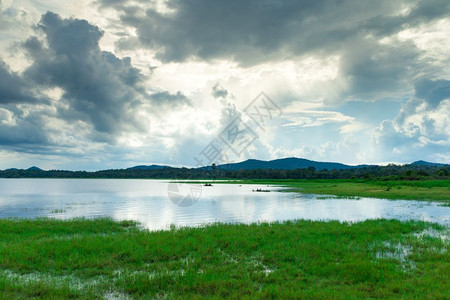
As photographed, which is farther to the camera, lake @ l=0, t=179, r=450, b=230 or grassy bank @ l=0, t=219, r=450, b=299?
lake @ l=0, t=179, r=450, b=230

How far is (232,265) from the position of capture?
13.9 metres

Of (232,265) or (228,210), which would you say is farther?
(228,210)

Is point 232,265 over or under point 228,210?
over

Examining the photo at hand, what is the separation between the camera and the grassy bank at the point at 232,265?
10.7 metres

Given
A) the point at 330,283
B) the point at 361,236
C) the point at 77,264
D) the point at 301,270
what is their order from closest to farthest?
the point at 330,283 < the point at 301,270 < the point at 77,264 < the point at 361,236

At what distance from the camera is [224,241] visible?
61.1 ft

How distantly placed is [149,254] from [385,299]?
420 inches

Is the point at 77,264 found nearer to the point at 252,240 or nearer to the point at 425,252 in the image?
the point at 252,240

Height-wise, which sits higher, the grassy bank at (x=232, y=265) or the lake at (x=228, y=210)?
the grassy bank at (x=232, y=265)

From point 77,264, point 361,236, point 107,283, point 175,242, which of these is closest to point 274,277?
point 107,283

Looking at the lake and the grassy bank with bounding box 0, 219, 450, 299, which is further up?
the grassy bank with bounding box 0, 219, 450, 299

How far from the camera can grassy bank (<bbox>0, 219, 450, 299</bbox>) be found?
10711 millimetres

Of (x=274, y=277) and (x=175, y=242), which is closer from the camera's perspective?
(x=274, y=277)

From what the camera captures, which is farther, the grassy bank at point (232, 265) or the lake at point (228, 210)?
the lake at point (228, 210)
